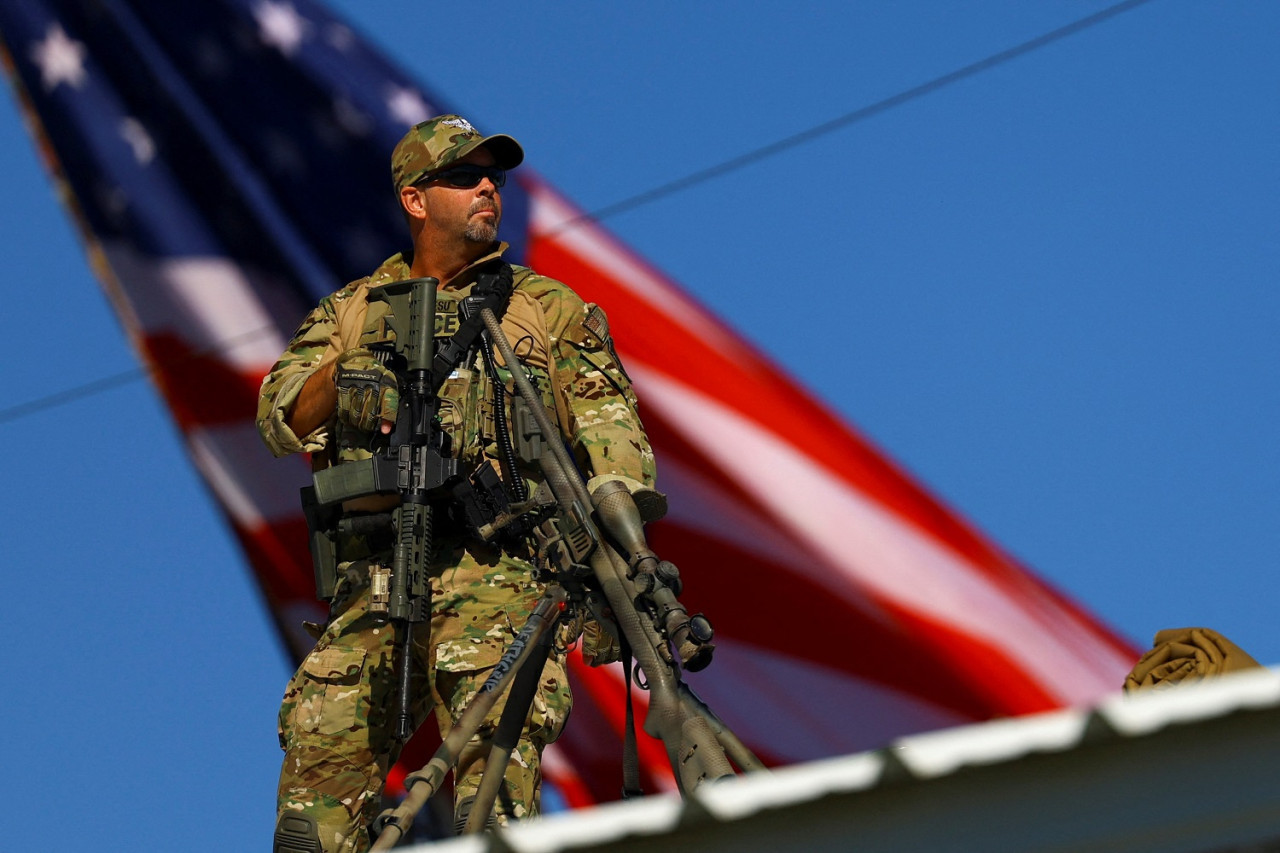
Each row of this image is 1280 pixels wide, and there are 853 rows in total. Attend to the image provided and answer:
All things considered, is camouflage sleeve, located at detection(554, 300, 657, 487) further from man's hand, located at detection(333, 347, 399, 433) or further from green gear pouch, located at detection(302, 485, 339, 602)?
green gear pouch, located at detection(302, 485, 339, 602)

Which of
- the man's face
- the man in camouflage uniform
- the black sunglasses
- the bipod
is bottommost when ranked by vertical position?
the bipod

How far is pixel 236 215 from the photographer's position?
372 inches

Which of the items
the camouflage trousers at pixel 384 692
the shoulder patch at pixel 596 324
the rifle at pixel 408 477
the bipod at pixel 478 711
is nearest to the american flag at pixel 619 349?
the shoulder patch at pixel 596 324

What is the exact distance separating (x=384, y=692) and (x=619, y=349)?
4.56 meters

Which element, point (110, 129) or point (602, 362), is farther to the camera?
point (110, 129)

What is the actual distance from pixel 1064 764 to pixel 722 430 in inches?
270

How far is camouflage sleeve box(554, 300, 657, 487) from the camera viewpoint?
15.5ft

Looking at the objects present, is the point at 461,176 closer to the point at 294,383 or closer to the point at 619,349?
the point at 294,383

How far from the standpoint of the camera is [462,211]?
5.17 meters

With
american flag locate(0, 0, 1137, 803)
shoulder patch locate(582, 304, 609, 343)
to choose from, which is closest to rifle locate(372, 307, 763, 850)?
shoulder patch locate(582, 304, 609, 343)

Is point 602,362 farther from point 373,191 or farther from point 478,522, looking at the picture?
point 373,191

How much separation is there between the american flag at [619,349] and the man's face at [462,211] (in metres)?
3.68

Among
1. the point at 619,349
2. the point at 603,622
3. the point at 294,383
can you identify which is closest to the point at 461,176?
the point at 294,383

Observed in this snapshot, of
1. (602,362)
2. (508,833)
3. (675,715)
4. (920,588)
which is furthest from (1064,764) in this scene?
(920,588)
